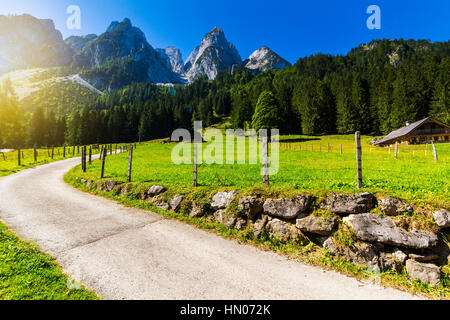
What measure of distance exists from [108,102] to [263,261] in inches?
8951

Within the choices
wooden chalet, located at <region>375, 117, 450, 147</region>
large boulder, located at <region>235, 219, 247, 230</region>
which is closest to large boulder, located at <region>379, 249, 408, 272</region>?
large boulder, located at <region>235, 219, 247, 230</region>

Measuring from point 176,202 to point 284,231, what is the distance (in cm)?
504

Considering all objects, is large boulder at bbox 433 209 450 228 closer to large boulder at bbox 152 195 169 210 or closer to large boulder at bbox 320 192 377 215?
large boulder at bbox 320 192 377 215

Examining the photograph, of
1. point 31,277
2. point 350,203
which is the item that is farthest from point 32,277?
point 350,203

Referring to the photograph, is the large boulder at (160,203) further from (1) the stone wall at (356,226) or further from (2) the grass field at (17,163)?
(2) the grass field at (17,163)

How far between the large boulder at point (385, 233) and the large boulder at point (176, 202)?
6514 mm

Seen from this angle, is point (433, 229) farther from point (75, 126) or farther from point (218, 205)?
point (75, 126)

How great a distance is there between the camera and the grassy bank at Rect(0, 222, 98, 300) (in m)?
4.18

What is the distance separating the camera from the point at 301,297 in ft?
14.0

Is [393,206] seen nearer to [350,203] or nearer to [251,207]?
[350,203]

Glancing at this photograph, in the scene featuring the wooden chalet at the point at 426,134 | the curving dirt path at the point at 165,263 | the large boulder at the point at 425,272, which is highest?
the wooden chalet at the point at 426,134

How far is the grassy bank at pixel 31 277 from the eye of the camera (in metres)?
4.18

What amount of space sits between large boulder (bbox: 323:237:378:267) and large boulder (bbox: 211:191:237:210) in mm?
3681

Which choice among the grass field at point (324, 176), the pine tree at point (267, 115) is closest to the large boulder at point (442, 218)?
the grass field at point (324, 176)
